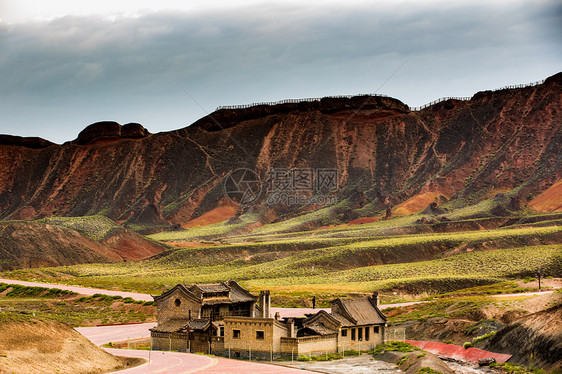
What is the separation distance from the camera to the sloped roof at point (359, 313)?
4697 centimetres

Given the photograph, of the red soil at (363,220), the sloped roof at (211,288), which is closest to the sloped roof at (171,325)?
the sloped roof at (211,288)

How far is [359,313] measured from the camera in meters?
48.0

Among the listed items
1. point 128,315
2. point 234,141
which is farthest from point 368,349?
point 234,141

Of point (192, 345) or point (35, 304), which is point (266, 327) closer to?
point (192, 345)

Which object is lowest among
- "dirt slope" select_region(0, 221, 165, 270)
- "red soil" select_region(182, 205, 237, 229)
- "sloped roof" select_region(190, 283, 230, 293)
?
"sloped roof" select_region(190, 283, 230, 293)

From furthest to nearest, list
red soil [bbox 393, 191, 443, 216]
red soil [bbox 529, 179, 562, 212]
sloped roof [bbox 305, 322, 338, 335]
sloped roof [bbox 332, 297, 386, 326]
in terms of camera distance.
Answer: red soil [bbox 393, 191, 443, 216], red soil [bbox 529, 179, 562, 212], sloped roof [bbox 332, 297, 386, 326], sloped roof [bbox 305, 322, 338, 335]

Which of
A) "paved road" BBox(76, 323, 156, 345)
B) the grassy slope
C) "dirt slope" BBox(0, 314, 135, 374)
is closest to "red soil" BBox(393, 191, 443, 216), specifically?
the grassy slope

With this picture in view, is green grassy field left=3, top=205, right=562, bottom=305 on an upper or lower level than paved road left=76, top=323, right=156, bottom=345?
upper

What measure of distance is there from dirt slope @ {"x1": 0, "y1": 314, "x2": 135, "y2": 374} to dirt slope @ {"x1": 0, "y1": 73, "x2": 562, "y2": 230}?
11675cm

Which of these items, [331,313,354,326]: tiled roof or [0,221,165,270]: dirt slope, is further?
[0,221,165,270]: dirt slope

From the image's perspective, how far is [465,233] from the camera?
375ft

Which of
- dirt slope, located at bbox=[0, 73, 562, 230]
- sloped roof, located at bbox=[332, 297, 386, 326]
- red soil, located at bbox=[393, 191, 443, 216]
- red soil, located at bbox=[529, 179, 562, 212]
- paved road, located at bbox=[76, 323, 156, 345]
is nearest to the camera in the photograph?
sloped roof, located at bbox=[332, 297, 386, 326]

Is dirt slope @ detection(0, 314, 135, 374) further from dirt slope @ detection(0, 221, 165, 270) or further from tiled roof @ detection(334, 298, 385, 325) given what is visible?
dirt slope @ detection(0, 221, 165, 270)

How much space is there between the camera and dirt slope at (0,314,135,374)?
33.4 meters
